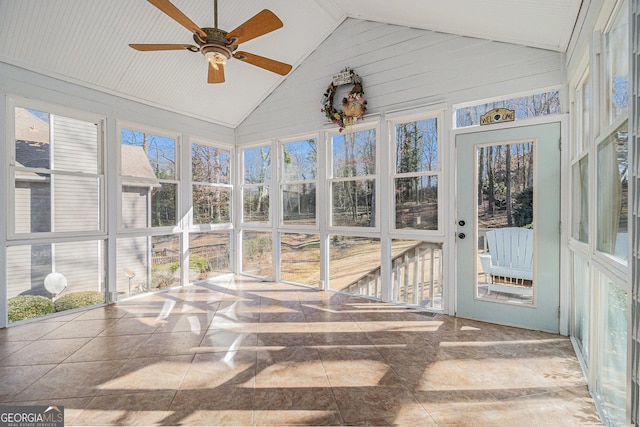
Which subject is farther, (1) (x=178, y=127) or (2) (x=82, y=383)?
(1) (x=178, y=127)

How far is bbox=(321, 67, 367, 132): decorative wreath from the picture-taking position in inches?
165

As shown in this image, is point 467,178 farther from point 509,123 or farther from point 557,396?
point 557,396

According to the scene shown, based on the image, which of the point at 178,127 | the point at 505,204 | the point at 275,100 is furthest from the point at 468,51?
the point at 178,127

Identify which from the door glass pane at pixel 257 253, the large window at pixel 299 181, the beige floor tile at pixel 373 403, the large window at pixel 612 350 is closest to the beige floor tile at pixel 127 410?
the beige floor tile at pixel 373 403

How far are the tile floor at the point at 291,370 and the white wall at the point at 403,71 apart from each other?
8.62 feet

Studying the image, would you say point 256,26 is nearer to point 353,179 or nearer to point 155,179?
point 353,179

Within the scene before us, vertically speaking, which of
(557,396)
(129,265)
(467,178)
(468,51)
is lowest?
(557,396)

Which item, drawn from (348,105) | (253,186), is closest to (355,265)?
(348,105)

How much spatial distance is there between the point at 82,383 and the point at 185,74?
12.6 feet

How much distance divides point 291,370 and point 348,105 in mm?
3321

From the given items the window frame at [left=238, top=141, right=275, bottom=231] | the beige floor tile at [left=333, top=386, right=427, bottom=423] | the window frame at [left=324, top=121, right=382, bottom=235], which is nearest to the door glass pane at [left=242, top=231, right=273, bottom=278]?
the window frame at [left=238, top=141, right=275, bottom=231]

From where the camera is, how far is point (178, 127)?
4.92m

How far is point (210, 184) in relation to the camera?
5441mm

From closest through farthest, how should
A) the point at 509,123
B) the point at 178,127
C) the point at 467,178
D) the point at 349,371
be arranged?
the point at 349,371 → the point at 509,123 → the point at 467,178 → the point at 178,127
